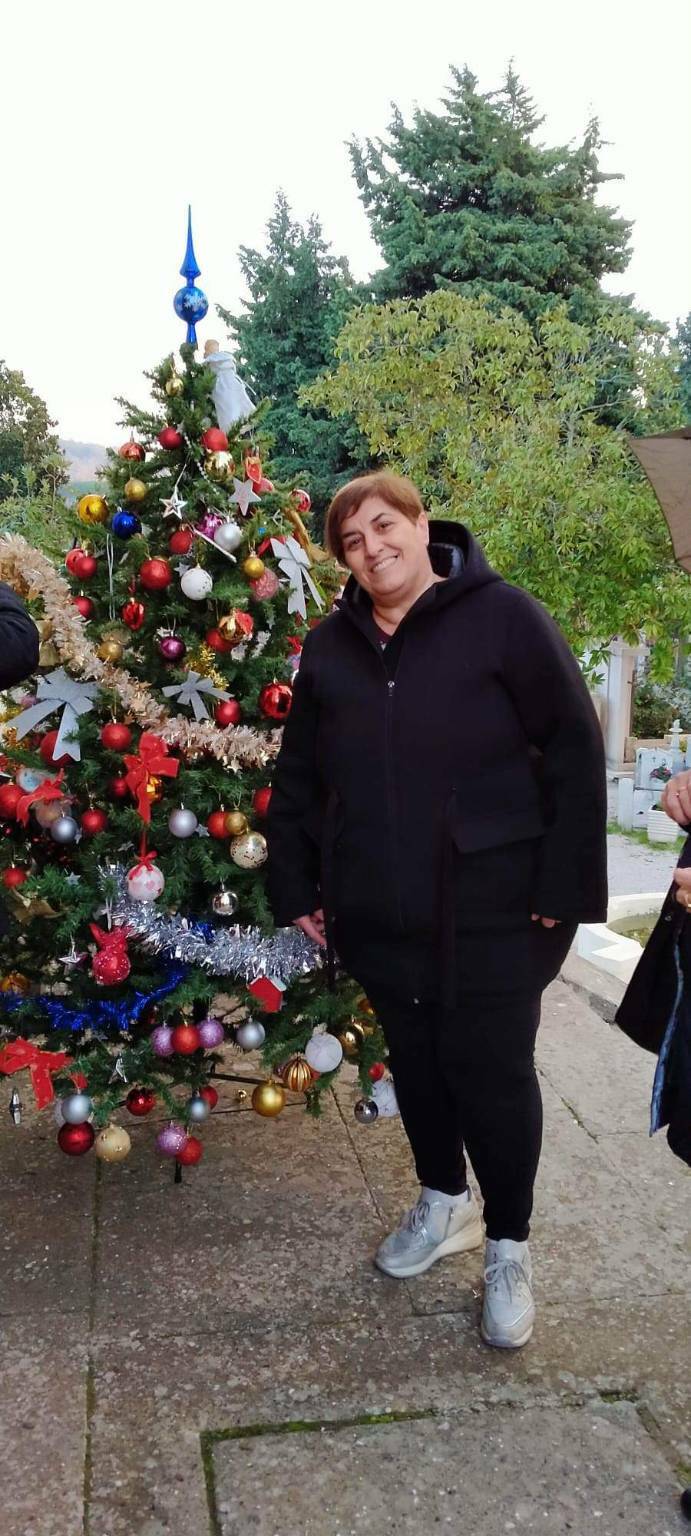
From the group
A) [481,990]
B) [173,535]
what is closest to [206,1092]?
[481,990]

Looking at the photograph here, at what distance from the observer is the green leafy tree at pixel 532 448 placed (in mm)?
7586

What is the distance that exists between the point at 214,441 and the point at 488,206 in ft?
66.8

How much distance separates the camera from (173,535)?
8.95ft

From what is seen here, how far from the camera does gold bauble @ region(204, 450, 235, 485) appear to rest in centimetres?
265

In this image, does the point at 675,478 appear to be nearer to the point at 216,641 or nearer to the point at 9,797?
the point at 216,641

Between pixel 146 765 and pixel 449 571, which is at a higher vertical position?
pixel 449 571

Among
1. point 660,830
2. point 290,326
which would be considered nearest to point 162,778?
point 660,830

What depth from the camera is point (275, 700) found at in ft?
8.98

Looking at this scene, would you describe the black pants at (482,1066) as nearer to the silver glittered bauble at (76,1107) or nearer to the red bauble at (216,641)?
the silver glittered bauble at (76,1107)

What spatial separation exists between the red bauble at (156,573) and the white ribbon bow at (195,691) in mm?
226

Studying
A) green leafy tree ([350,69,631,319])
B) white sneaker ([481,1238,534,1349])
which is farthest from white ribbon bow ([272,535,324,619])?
green leafy tree ([350,69,631,319])

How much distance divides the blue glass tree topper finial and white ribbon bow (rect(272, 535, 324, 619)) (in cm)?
54

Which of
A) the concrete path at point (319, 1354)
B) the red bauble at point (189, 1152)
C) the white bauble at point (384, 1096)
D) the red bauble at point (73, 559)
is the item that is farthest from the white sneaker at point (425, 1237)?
the red bauble at point (73, 559)

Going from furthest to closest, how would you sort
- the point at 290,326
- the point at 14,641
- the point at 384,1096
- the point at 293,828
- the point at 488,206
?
the point at 290,326 < the point at 488,206 < the point at 384,1096 < the point at 293,828 < the point at 14,641
